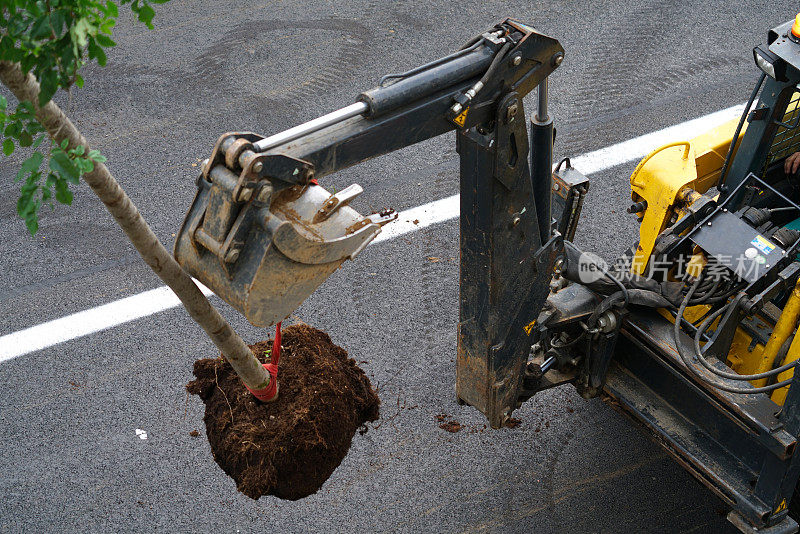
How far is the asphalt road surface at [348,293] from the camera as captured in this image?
16.8 feet

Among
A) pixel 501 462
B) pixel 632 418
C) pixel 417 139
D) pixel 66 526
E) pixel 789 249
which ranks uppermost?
pixel 417 139

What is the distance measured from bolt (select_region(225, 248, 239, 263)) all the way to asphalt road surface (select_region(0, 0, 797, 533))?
2.37 metres

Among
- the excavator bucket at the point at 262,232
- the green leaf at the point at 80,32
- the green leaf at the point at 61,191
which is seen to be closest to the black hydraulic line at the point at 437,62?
the excavator bucket at the point at 262,232

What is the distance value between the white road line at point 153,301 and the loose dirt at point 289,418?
3.48 ft

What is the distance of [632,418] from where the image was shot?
4.71 m

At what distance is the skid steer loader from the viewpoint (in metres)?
3.18

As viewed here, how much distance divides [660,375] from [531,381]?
2.11ft

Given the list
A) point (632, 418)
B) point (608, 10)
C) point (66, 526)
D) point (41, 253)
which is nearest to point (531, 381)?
point (632, 418)

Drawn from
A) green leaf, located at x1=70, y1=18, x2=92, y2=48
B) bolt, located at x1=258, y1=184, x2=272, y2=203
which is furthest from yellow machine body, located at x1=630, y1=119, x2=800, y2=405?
green leaf, located at x1=70, y1=18, x2=92, y2=48

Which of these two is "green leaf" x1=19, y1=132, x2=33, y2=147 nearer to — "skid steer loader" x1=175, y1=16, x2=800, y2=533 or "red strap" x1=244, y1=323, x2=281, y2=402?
"skid steer loader" x1=175, y1=16, x2=800, y2=533

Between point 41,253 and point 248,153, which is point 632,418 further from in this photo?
point 41,253

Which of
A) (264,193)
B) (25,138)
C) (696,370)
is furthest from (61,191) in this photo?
(696,370)

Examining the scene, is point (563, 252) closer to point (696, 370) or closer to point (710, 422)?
point (696, 370)

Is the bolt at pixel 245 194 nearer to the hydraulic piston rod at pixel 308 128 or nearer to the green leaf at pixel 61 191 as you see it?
the hydraulic piston rod at pixel 308 128
